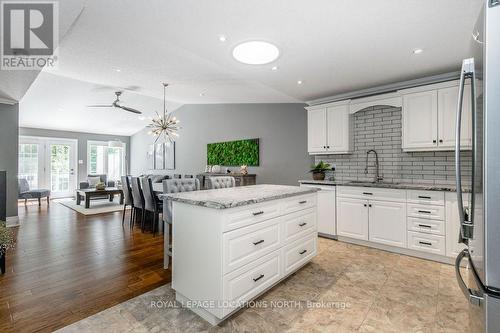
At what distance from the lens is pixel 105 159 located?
10.3 meters

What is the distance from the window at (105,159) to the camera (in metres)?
9.83

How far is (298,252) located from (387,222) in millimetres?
1612

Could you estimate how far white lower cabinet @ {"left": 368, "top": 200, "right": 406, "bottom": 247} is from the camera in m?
3.36

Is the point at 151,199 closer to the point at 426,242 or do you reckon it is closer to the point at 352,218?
the point at 352,218

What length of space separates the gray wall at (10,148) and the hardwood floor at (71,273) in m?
0.71

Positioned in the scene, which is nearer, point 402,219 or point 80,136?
point 402,219

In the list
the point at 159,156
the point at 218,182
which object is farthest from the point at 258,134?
the point at 159,156

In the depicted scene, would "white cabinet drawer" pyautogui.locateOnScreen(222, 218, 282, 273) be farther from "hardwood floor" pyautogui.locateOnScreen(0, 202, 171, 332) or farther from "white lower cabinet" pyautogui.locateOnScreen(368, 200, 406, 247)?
"white lower cabinet" pyautogui.locateOnScreen(368, 200, 406, 247)

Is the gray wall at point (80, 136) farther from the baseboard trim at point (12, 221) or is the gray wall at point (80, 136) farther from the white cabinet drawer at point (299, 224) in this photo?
the white cabinet drawer at point (299, 224)

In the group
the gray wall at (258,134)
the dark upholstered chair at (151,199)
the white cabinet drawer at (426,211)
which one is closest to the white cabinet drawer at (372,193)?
the white cabinet drawer at (426,211)

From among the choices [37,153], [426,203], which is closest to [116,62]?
[426,203]

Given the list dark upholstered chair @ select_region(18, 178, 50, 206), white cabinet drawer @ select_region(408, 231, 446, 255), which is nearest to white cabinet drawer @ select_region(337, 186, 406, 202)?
white cabinet drawer @ select_region(408, 231, 446, 255)

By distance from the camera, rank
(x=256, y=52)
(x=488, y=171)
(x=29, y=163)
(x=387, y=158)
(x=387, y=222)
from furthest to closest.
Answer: (x=29, y=163)
(x=387, y=158)
(x=387, y=222)
(x=256, y=52)
(x=488, y=171)

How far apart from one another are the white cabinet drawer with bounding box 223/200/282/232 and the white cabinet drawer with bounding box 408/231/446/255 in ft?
6.99
